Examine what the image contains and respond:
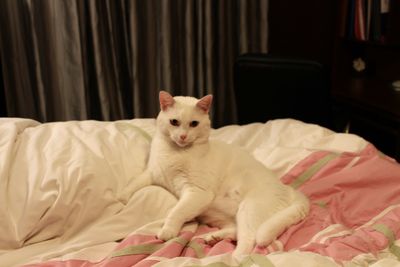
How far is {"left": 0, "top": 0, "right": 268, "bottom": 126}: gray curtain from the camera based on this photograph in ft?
6.92

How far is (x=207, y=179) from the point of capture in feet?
3.99

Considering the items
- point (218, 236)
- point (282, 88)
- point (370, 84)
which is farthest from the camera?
point (370, 84)

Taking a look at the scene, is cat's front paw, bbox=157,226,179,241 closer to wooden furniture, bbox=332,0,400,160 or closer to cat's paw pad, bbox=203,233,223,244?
cat's paw pad, bbox=203,233,223,244

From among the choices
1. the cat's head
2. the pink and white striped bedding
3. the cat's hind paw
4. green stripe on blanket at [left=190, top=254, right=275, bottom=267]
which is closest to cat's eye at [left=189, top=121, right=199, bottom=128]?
the cat's head

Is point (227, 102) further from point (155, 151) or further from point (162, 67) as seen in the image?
point (155, 151)

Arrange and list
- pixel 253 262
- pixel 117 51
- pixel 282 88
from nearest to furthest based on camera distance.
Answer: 1. pixel 253 262
2. pixel 282 88
3. pixel 117 51

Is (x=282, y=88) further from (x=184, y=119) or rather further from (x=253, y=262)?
(x=253, y=262)

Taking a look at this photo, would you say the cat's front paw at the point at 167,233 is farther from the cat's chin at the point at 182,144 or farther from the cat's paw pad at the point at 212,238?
the cat's chin at the point at 182,144

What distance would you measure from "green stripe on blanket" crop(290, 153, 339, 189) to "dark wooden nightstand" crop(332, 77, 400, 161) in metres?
0.78

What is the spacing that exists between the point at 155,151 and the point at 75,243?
1.29ft

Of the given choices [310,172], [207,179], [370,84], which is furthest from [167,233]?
[370,84]

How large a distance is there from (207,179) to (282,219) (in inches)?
10.1

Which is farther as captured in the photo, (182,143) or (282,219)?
(182,143)

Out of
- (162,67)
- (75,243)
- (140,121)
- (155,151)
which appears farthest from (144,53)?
(75,243)
